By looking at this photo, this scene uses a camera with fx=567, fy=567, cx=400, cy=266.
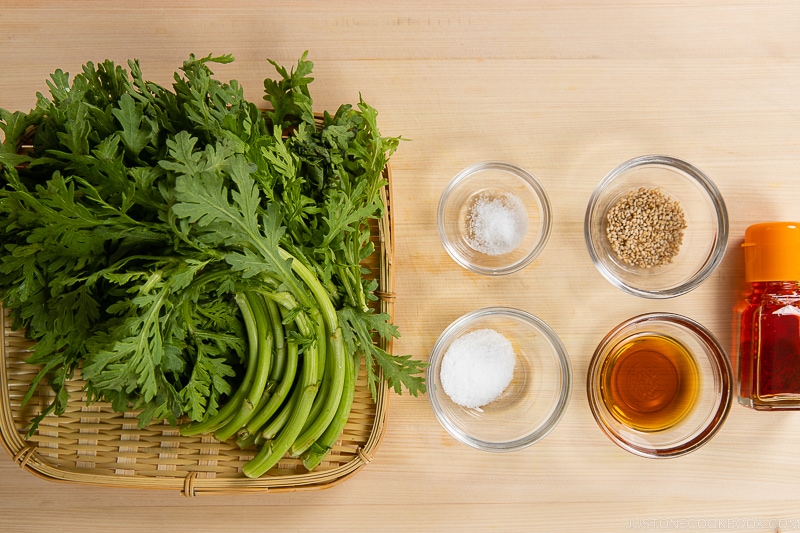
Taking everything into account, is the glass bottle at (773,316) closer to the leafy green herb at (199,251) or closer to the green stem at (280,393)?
the leafy green herb at (199,251)

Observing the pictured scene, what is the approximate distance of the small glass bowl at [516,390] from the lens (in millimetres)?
1243

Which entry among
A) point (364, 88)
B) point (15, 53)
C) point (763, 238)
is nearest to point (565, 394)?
point (763, 238)

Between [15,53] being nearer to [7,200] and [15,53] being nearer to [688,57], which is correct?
[7,200]

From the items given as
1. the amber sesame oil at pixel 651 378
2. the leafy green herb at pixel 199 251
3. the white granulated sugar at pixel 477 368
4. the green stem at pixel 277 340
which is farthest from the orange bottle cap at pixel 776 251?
the green stem at pixel 277 340

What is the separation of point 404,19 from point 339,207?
572 mm

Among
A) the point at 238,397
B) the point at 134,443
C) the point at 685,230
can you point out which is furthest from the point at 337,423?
the point at 685,230

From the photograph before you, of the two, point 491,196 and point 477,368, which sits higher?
point 491,196

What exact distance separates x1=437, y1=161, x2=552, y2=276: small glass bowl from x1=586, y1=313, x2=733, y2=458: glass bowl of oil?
10.2 inches

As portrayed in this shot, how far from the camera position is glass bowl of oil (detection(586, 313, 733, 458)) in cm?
122

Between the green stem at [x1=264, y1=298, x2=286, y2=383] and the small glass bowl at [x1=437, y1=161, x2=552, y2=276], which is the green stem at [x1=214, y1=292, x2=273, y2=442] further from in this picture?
the small glass bowl at [x1=437, y1=161, x2=552, y2=276]

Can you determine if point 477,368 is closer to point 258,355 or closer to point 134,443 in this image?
point 258,355

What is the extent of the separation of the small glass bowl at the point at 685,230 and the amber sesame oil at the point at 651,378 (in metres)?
0.13

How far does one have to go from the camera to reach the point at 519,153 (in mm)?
1303

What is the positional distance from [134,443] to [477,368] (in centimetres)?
75
